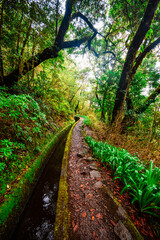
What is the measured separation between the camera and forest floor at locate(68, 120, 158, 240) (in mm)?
1318

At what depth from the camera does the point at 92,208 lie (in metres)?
1.67

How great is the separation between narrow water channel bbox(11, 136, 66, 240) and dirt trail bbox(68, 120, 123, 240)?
654mm

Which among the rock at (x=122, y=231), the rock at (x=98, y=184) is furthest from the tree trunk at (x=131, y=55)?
the rock at (x=122, y=231)

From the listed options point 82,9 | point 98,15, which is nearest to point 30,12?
point 82,9

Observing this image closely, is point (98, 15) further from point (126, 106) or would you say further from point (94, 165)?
point (94, 165)

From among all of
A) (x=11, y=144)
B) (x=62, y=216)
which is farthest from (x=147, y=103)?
(x=11, y=144)

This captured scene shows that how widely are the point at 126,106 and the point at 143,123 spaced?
4.94 ft

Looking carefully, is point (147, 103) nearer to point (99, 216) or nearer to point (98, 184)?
point (98, 184)

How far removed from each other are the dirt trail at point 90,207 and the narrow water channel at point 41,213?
0.65m

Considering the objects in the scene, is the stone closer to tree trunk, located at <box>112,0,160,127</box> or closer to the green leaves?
the green leaves

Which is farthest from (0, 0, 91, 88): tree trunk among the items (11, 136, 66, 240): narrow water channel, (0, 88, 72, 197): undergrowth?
(11, 136, 66, 240): narrow water channel

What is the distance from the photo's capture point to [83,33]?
432 cm

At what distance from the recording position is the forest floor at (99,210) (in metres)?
1.32

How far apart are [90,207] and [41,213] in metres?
1.29
